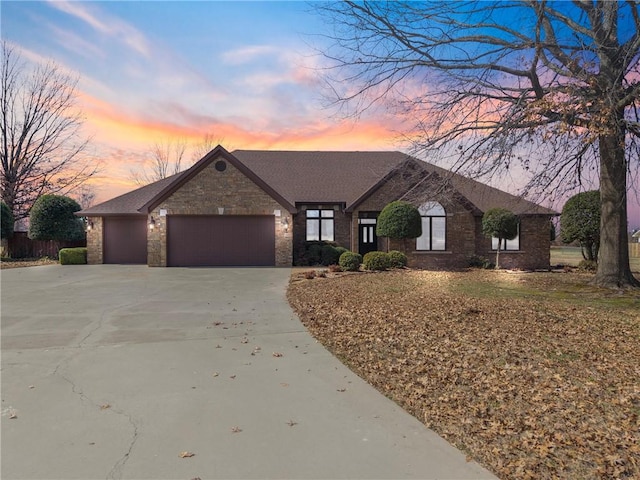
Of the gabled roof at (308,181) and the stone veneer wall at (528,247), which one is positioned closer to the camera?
the gabled roof at (308,181)

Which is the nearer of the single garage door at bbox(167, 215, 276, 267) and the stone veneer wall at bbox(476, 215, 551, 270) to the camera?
the single garage door at bbox(167, 215, 276, 267)

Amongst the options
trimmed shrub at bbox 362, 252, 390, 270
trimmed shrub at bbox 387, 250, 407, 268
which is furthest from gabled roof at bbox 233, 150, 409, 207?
trimmed shrub at bbox 362, 252, 390, 270

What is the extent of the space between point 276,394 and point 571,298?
9509 mm

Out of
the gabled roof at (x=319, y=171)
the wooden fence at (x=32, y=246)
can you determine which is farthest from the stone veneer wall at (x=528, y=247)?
the wooden fence at (x=32, y=246)

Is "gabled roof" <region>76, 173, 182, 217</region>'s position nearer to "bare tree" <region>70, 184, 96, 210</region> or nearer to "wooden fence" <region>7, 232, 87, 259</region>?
"wooden fence" <region>7, 232, 87, 259</region>

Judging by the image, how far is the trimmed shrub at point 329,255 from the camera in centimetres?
2034

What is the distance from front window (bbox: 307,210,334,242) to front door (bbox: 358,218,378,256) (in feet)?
5.79

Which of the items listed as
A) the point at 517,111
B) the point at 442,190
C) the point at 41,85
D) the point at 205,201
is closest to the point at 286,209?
the point at 205,201

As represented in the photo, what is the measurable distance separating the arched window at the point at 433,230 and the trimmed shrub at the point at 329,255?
4.22 m

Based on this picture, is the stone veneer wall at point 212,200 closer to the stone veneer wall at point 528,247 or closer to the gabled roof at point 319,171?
the gabled roof at point 319,171

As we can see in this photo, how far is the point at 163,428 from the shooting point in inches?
137

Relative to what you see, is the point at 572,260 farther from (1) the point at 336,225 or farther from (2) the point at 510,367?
(2) the point at 510,367

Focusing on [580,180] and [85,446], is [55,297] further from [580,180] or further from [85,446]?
[580,180]

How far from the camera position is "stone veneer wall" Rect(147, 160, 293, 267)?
783 inches
